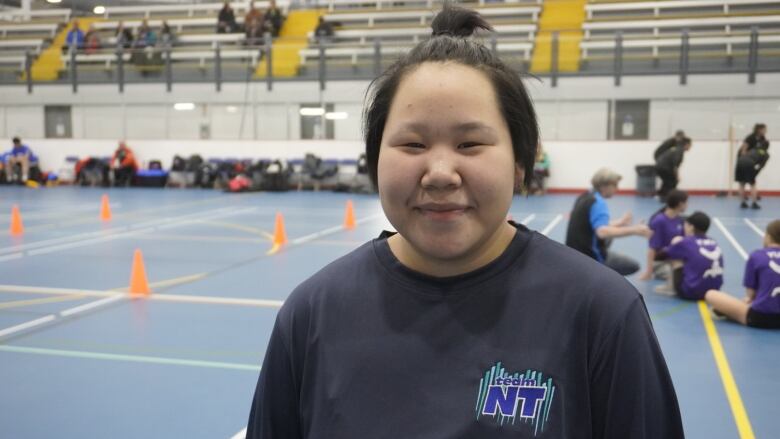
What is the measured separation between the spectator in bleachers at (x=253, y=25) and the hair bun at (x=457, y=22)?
84.3 ft

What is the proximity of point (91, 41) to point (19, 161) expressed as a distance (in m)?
5.81

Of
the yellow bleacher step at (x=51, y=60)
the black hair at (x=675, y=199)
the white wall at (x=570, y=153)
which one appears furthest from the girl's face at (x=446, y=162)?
the yellow bleacher step at (x=51, y=60)

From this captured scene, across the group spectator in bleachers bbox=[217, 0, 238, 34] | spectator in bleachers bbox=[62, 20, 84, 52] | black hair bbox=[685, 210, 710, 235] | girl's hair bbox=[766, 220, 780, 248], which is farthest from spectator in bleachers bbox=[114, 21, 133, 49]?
girl's hair bbox=[766, 220, 780, 248]

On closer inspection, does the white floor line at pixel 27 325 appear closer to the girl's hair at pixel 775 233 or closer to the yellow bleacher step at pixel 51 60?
the girl's hair at pixel 775 233

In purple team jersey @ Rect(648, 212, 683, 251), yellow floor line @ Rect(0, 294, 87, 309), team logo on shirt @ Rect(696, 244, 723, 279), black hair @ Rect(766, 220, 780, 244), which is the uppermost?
black hair @ Rect(766, 220, 780, 244)

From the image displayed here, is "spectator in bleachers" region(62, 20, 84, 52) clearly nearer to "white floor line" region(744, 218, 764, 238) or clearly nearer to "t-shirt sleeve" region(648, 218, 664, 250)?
"white floor line" region(744, 218, 764, 238)

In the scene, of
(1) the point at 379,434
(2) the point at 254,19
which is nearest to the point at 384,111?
(1) the point at 379,434

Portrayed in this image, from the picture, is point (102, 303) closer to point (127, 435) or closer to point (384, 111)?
point (127, 435)

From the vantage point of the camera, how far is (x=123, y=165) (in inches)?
961

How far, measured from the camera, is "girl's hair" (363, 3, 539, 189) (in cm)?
147

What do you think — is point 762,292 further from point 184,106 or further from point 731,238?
point 184,106

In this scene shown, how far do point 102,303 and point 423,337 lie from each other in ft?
22.6

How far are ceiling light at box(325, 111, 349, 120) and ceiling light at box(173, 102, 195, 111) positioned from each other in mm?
5060

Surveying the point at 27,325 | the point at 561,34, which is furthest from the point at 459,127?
the point at 561,34
